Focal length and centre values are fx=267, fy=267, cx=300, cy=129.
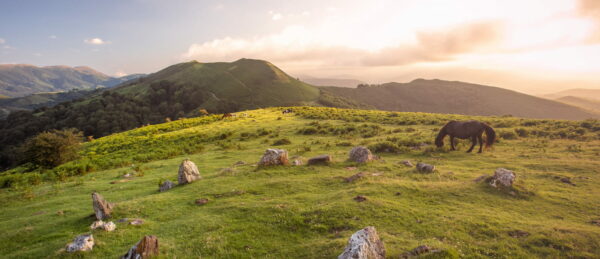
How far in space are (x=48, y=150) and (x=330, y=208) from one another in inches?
1179

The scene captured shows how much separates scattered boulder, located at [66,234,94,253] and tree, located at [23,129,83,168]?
24.6 meters

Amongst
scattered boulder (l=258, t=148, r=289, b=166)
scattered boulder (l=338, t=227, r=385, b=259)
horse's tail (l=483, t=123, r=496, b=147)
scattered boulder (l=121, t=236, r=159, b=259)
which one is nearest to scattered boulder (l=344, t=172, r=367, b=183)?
scattered boulder (l=258, t=148, r=289, b=166)

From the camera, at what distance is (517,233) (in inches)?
333

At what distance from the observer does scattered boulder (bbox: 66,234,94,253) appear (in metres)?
A: 8.05

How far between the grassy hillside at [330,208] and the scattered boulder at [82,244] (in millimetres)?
289

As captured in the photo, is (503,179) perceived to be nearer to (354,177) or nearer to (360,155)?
(354,177)

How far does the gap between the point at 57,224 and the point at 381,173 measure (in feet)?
50.1

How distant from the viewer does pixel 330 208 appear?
10.3 m

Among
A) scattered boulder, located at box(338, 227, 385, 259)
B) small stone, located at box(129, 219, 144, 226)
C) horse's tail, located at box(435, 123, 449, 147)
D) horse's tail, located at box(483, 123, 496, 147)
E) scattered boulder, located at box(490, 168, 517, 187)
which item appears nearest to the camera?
scattered boulder, located at box(338, 227, 385, 259)

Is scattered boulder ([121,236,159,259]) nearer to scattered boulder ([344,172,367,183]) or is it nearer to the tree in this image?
scattered boulder ([344,172,367,183])

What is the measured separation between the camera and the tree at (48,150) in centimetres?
2550

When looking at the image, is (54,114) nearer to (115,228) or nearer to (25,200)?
(25,200)

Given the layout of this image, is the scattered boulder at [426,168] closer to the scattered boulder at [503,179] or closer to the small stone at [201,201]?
the scattered boulder at [503,179]

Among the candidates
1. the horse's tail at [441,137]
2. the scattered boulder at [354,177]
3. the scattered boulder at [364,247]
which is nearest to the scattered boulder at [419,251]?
the scattered boulder at [364,247]
